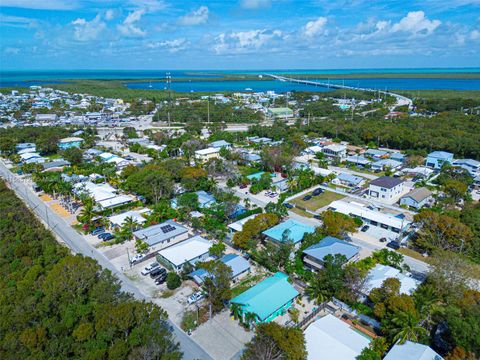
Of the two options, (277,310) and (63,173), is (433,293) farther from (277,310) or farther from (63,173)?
(63,173)

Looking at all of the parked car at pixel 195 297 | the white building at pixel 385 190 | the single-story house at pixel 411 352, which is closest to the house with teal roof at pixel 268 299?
the parked car at pixel 195 297

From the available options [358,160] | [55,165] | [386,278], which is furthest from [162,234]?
[358,160]

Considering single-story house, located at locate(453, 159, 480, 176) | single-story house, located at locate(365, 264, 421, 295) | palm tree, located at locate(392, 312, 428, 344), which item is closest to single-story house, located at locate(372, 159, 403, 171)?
single-story house, located at locate(453, 159, 480, 176)

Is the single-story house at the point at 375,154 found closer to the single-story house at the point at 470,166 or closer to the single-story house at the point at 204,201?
the single-story house at the point at 470,166

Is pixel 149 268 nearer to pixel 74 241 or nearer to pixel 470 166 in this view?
pixel 74 241

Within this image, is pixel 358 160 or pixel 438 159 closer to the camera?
pixel 438 159

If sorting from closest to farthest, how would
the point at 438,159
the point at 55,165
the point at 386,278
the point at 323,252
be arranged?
the point at 386,278
the point at 323,252
the point at 438,159
the point at 55,165
